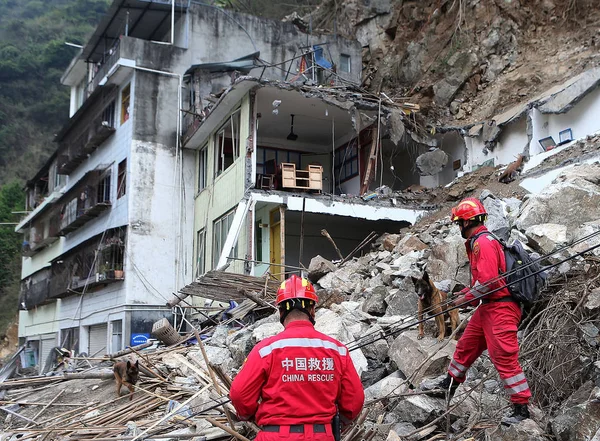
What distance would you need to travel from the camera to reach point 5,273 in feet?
136

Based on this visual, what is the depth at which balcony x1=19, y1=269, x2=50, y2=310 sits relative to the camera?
30.4 meters

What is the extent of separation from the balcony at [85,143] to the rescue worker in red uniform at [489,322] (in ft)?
67.3

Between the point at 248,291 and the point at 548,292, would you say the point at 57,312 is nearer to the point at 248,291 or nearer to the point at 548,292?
the point at 248,291

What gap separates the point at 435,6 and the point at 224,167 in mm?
10144

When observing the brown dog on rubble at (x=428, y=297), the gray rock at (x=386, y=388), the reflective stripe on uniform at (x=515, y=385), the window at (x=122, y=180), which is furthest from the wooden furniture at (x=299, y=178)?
the reflective stripe on uniform at (x=515, y=385)

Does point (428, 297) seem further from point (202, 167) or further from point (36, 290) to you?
point (36, 290)

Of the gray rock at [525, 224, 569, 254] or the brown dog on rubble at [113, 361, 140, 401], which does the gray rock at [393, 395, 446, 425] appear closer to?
the gray rock at [525, 224, 569, 254]

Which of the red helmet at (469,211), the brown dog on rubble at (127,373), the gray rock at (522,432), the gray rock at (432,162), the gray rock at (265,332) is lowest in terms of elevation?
the gray rock at (522,432)

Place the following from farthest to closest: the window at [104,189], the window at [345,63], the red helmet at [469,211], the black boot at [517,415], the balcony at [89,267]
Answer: the window at [345,63]
the window at [104,189]
the balcony at [89,267]
the red helmet at [469,211]
the black boot at [517,415]

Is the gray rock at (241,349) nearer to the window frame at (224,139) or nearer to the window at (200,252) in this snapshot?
the window frame at (224,139)

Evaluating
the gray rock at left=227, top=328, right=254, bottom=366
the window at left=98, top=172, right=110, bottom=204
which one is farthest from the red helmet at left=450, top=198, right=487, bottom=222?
the window at left=98, top=172, right=110, bottom=204

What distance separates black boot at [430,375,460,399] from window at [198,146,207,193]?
1658cm

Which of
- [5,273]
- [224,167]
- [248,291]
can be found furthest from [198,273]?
[5,273]

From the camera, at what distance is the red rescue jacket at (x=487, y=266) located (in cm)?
516
